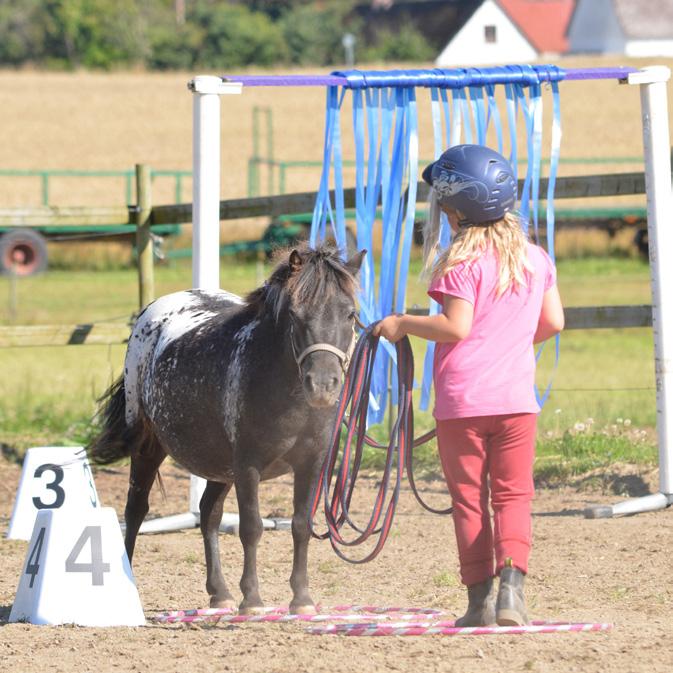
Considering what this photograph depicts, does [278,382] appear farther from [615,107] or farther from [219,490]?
[615,107]

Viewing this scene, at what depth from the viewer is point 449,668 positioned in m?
3.87

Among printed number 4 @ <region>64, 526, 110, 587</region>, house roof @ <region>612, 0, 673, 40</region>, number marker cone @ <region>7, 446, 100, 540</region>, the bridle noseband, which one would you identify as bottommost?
printed number 4 @ <region>64, 526, 110, 587</region>

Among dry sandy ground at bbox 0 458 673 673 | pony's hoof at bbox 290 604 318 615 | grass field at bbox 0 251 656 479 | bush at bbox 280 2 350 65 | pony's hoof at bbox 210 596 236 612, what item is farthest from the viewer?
bush at bbox 280 2 350 65

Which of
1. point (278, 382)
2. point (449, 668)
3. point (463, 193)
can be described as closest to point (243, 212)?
point (278, 382)

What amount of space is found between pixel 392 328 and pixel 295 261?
1.72ft

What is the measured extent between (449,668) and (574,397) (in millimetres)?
7448

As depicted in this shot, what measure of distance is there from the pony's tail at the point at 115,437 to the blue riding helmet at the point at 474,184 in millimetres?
2136

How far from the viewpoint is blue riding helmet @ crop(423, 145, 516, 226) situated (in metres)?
4.29

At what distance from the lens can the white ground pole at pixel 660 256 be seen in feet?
22.4

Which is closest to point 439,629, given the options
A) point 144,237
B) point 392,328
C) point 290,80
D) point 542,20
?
point 392,328

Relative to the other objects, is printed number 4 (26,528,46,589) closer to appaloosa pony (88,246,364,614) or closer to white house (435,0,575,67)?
appaloosa pony (88,246,364,614)

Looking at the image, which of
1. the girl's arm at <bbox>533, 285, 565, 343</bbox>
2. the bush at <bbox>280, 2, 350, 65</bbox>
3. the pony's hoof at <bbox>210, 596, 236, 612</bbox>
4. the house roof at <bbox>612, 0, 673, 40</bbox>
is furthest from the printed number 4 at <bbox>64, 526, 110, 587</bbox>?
the house roof at <bbox>612, 0, 673, 40</bbox>

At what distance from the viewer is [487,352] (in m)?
4.25

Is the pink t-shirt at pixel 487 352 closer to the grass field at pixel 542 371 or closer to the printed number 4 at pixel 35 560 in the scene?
the printed number 4 at pixel 35 560
